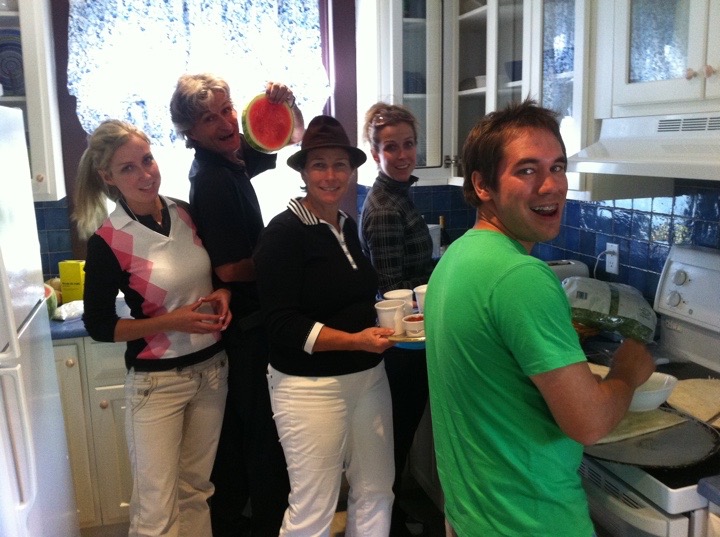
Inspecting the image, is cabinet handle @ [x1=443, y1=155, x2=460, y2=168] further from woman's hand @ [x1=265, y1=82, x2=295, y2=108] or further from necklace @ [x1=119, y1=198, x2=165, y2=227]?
necklace @ [x1=119, y1=198, x2=165, y2=227]

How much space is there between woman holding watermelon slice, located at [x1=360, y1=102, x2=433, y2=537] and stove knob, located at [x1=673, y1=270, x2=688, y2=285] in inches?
29.3

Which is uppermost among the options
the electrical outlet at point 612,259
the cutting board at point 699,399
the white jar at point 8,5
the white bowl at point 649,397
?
the white jar at point 8,5

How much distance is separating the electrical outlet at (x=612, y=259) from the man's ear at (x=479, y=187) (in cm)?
130

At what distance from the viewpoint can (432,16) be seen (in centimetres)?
271

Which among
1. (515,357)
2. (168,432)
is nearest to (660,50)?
(515,357)

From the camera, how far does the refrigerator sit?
141 centimetres

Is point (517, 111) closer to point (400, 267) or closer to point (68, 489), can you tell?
point (400, 267)

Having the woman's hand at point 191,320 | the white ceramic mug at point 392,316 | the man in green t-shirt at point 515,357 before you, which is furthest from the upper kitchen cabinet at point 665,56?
the woman's hand at point 191,320

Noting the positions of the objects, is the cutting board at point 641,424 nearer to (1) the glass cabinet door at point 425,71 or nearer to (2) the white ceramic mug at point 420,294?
(2) the white ceramic mug at point 420,294

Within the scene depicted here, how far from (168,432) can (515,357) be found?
3.92ft

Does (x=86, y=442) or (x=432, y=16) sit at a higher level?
(x=432, y=16)

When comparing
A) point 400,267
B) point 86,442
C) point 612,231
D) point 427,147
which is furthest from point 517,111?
point 86,442

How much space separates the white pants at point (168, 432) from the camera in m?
1.87

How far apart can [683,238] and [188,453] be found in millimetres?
1656
